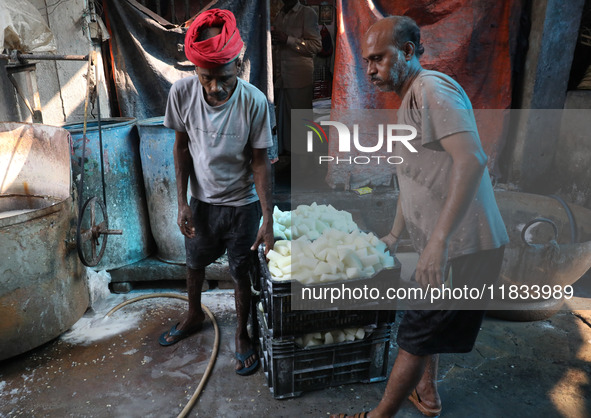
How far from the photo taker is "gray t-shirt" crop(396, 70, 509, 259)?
1.95 metres

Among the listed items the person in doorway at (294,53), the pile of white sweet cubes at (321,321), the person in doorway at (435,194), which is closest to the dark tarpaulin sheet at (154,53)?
the person in doorway at (294,53)

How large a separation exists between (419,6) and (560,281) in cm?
341

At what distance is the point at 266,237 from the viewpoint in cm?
285

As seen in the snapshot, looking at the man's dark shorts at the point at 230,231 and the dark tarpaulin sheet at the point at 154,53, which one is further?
the dark tarpaulin sheet at the point at 154,53

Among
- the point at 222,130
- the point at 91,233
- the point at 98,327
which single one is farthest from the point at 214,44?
the point at 98,327

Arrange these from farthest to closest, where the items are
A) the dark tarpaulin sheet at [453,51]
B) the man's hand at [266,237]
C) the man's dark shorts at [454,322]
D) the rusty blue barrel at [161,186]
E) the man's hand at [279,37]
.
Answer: the man's hand at [279,37] → the dark tarpaulin sheet at [453,51] → the rusty blue barrel at [161,186] → the man's hand at [266,237] → the man's dark shorts at [454,322]

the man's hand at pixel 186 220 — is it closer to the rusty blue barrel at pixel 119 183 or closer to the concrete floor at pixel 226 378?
the concrete floor at pixel 226 378

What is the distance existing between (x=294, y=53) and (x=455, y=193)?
474cm

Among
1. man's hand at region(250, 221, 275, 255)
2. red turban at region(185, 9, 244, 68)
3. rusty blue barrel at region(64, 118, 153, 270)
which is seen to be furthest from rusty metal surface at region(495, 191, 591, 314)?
rusty blue barrel at region(64, 118, 153, 270)

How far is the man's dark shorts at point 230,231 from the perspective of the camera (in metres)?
3.04

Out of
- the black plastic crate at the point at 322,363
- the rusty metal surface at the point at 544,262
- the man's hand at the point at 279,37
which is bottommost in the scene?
the black plastic crate at the point at 322,363

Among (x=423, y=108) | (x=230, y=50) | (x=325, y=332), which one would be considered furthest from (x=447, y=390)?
(x=230, y=50)

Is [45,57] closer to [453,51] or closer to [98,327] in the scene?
[98,327]

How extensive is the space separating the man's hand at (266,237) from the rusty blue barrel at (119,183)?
1855 mm
